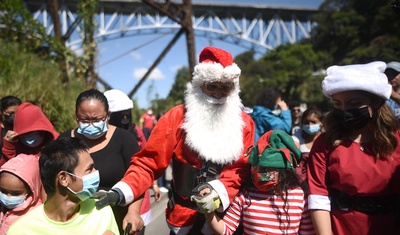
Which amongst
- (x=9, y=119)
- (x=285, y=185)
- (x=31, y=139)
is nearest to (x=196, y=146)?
(x=285, y=185)

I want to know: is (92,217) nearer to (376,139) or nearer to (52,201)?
(52,201)

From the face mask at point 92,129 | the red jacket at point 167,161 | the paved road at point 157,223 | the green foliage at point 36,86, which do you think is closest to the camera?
the red jacket at point 167,161

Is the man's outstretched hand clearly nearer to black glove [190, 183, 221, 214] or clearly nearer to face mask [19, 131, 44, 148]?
A: black glove [190, 183, 221, 214]

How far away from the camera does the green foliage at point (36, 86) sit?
5817 millimetres

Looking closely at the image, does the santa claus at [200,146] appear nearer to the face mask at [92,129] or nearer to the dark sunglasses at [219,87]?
the dark sunglasses at [219,87]

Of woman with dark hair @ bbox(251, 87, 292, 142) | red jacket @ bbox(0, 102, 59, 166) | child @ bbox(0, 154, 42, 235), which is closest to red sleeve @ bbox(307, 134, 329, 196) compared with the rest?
child @ bbox(0, 154, 42, 235)

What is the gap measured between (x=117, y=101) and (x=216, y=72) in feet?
6.10

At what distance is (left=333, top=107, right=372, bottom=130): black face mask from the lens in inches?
74.3

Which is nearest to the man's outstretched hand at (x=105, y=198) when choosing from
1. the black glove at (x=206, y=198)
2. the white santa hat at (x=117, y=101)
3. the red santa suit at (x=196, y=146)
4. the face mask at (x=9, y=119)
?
the red santa suit at (x=196, y=146)

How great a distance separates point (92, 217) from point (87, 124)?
75 centimetres

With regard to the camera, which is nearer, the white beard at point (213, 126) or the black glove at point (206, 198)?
the black glove at point (206, 198)

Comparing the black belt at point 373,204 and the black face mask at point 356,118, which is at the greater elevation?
the black face mask at point 356,118

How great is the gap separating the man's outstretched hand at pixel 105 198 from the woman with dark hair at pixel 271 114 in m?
2.46

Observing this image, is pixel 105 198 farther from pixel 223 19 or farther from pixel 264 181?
pixel 223 19
